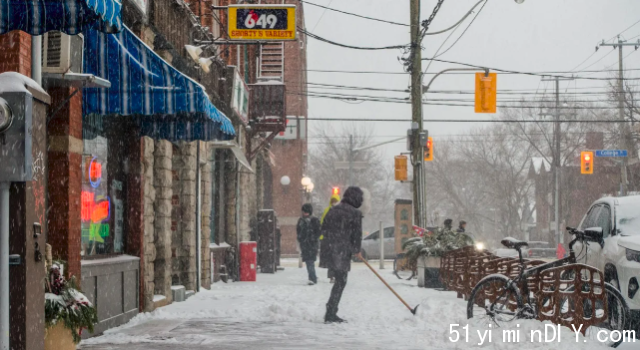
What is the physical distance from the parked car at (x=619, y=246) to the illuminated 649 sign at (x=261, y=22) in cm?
604

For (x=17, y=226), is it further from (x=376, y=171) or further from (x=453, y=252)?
(x=376, y=171)

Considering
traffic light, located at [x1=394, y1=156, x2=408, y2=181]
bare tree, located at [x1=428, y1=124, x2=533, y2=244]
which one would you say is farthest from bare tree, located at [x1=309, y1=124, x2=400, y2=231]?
traffic light, located at [x1=394, y1=156, x2=408, y2=181]

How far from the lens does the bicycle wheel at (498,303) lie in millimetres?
9773

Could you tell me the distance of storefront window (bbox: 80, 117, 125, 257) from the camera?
11.1 meters

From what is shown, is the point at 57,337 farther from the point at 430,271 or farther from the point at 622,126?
the point at 622,126

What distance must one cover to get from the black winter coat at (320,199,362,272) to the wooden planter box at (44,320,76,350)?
5134mm

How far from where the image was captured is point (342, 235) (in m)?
12.3

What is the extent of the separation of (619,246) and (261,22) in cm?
750

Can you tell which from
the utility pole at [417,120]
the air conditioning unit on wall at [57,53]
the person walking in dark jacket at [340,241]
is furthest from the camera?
the utility pole at [417,120]

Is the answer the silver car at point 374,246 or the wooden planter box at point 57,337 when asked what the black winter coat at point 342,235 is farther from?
the silver car at point 374,246

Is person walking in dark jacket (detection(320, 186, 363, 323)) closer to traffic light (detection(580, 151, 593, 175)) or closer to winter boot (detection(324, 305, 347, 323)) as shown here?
winter boot (detection(324, 305, 347, 323))

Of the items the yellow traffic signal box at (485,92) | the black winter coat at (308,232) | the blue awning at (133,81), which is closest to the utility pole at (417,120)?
the yellow traffic signal box at (485,92)

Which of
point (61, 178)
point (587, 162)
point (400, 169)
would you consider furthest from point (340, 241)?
point (587, 162)

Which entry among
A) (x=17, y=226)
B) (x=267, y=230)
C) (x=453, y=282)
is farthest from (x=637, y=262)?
(x=267, y=230)
